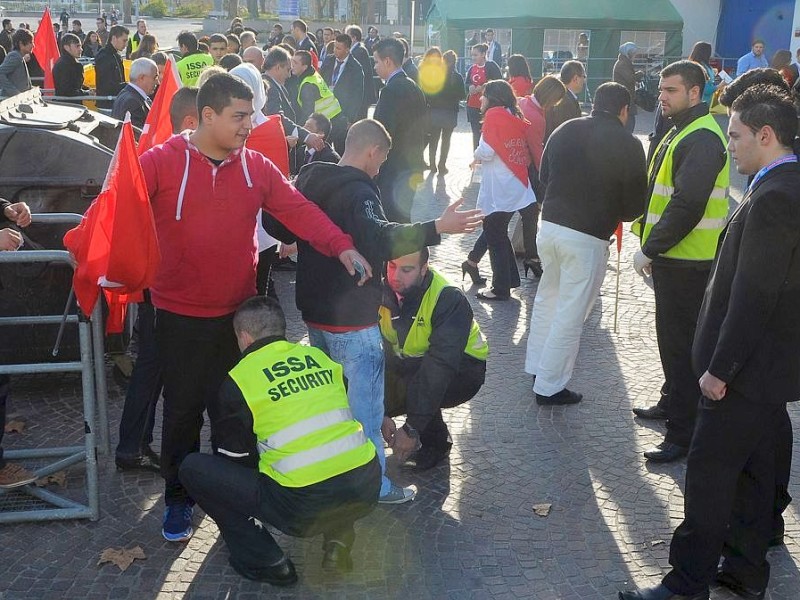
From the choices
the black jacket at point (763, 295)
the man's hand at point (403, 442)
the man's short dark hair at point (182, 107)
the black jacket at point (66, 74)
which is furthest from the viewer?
the black jacket at point (66, 74)

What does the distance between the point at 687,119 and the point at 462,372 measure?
5.92 ft

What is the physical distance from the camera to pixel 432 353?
4.53 meters

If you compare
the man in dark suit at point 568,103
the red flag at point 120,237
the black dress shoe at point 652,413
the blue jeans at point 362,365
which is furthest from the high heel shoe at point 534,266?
the red flag at point 120,237

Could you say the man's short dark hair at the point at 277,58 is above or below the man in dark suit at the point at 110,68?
above

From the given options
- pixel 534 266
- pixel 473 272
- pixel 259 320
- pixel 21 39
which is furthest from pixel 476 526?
pixel 21 39

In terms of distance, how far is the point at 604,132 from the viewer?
17.7 ft

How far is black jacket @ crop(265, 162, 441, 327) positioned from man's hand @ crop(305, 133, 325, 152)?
339 centimetres

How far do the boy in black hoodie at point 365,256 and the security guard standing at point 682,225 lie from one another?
5.19ft

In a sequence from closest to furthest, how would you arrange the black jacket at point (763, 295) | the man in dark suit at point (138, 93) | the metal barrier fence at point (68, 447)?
the black jacket at point (763, 295) → the metal barrier fence at point (68, 447) → the man in dark suit at point (138, 93)

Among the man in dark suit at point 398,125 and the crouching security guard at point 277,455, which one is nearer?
the crouching security guard at point 277,455

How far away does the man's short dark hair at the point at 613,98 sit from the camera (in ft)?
17.8

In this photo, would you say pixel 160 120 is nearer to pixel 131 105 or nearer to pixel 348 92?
pixel 131 105

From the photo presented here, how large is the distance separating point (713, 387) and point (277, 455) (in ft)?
5.33

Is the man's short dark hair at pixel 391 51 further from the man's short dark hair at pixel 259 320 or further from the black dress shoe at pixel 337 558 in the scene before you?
the black dress shoe at pixel 337 558
